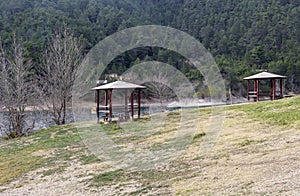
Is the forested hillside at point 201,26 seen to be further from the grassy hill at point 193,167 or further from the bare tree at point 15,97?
the grassy hill at point 193,167

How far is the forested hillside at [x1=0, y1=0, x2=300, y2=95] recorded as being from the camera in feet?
129

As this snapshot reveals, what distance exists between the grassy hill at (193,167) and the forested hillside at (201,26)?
25.6 meters

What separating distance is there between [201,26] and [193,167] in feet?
181

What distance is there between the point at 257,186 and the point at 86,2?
64.4 metres

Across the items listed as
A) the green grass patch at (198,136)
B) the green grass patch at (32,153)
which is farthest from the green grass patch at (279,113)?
the green grass patch at (32,153)

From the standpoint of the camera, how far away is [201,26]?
5931cm

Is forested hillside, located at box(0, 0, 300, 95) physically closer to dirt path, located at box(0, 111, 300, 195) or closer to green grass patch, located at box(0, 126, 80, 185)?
green grass patch, located at box(0, 126, 80, 185)

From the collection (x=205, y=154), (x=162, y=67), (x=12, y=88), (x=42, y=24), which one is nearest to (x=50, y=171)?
(x=205, y=154)

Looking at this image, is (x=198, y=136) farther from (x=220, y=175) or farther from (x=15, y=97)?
(x=15, y=97)

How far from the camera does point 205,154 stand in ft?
24.7

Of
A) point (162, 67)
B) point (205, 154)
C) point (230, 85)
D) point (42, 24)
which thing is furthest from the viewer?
point (42, 24)

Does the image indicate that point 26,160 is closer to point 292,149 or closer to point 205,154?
point 205,154

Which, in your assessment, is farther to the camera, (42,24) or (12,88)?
(42,24)

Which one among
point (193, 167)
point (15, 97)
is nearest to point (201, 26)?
point (15, 97)
